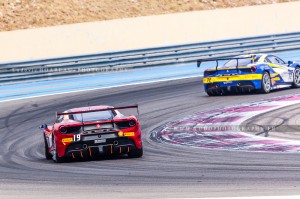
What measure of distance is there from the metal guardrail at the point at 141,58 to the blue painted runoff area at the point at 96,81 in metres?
0.20

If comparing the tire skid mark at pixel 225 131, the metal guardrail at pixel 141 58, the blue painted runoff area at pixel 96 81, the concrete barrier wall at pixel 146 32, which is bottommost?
the tire skid mark at pixel 225 131

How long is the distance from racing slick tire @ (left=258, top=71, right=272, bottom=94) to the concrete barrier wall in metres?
9.76

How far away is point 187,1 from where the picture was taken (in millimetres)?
41344

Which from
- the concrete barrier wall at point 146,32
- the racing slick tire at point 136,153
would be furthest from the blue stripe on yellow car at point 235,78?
the concrete barrier wall at point 146,32

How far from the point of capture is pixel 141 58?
30.1 m

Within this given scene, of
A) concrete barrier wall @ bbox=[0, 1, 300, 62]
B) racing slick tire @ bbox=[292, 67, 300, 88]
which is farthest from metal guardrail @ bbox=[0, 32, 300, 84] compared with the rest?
racing slick tire @ bbox=[292, 67, 300, 88]

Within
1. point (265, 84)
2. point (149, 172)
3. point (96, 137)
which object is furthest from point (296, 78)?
point (149, 172)

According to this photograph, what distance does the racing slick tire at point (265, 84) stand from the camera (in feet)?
76.1

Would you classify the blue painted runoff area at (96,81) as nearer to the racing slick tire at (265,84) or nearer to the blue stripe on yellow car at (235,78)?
the blue stripe on yellow car at (235,78)

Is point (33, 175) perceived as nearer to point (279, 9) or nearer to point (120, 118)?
point (120, 118)

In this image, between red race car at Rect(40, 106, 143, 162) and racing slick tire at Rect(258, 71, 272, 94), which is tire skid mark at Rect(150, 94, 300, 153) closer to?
racing slick tire at Rect(258, 71, 272, 94)

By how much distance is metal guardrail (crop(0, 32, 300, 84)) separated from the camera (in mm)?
28688

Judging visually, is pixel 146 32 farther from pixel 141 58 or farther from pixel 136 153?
pixel 136 153

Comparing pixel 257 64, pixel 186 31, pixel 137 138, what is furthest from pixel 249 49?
pixel 137 138
